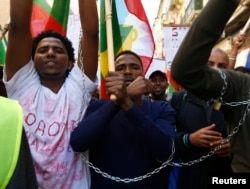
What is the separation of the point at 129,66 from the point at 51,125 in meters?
0.64

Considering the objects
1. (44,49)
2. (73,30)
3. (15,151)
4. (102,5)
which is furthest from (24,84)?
(73,30)

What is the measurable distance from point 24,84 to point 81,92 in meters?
0.30

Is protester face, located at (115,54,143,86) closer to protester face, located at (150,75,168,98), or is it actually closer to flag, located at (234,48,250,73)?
flag, located at (234,48,250,73)

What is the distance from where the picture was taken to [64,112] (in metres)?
2.06

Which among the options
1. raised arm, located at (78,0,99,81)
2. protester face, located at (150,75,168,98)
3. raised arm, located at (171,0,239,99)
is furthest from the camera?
protester face, located at (150,75,168,98)

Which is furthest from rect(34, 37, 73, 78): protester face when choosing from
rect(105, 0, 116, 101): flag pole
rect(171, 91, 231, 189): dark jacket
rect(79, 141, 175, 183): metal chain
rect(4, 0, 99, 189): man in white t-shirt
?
rect(171, 91, 231, 189): dark jacket

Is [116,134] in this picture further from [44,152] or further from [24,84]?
[24,84]

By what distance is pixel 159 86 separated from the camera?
466cm

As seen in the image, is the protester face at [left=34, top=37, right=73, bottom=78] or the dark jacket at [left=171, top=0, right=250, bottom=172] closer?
the dark jacket at [left=171, top=0, right=250, bottom=172]

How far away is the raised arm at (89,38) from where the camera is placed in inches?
87.4

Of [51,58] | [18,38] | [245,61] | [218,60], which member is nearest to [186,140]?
[218,60]

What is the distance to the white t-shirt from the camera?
1.98 m

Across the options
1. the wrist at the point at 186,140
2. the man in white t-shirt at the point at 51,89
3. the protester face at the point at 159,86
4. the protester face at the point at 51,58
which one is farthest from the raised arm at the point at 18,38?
the protester face at the point at 159,86

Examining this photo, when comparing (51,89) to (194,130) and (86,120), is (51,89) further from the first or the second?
(194,130)
